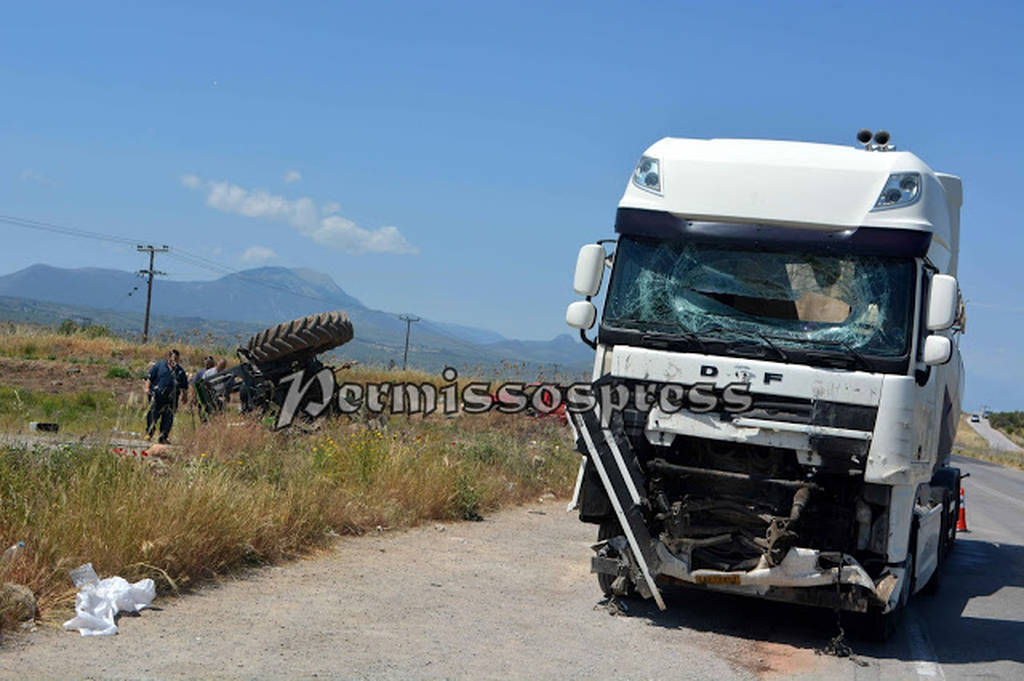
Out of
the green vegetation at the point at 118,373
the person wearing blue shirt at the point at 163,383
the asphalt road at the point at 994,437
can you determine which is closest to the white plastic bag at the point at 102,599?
the person wearing blue shirt at the point at 163,383

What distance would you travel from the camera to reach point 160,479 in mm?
9078

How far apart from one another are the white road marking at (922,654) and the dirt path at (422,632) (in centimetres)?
57

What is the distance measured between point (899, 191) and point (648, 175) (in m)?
1.97

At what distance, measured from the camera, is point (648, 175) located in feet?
30.4

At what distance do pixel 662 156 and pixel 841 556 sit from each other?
137 inches

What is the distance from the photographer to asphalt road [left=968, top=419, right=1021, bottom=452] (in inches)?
3517

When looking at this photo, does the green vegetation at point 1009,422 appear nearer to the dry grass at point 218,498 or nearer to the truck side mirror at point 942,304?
the dry grass at point 218,498

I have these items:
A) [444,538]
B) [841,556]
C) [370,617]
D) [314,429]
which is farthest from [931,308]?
[314,429]

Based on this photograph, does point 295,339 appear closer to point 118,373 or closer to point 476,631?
point 476,631

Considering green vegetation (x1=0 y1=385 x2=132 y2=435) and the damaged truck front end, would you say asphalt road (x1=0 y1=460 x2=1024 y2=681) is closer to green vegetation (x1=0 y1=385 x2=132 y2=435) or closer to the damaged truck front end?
the damaged truck front end

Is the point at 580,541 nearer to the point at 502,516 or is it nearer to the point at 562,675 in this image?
the point at 502,516

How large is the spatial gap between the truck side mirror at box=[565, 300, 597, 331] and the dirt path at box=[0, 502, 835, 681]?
7.61 ft

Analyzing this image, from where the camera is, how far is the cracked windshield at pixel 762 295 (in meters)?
8.41

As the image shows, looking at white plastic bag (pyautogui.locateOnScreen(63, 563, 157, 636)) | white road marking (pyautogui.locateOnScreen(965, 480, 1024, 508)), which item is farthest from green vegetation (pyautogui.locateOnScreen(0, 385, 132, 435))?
white road marking (pyautogui.locateOnScreen(965, 480, 1024, 508))
